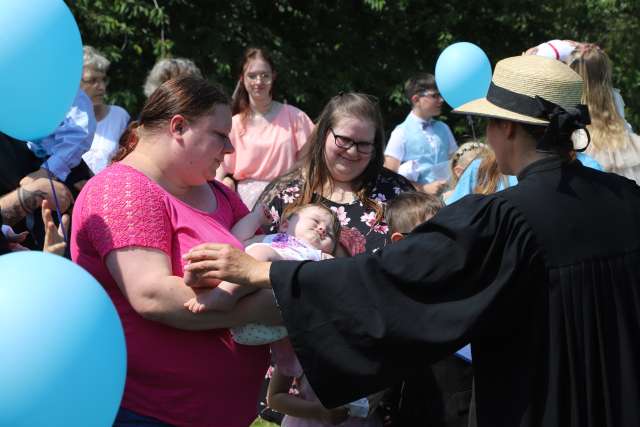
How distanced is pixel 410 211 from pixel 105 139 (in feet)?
11.1

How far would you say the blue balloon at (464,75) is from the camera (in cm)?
657

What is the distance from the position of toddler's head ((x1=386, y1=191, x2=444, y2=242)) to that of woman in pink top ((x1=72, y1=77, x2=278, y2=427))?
43.9 inches

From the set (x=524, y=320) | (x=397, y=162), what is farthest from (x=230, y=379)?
(x=397, y=162)

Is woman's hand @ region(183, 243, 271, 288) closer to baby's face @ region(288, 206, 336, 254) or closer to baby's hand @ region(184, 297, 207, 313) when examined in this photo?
baby's hand @ region(184, 297, 207, 313)

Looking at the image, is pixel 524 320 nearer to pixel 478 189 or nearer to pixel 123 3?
pixel 478 189

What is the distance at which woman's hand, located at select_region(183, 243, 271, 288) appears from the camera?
2.89 meters

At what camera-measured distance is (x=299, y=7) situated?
43.7 feet

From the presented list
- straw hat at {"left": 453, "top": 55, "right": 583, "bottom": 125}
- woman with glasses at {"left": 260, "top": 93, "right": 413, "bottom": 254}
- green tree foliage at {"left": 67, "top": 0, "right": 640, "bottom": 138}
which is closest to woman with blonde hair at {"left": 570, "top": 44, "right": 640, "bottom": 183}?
woman with glasses at {"left": 260, "top": 93, "right": 413, "bottom": 254}

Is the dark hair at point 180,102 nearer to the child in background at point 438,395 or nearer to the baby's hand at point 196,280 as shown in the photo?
the baby's hand at point 196,280

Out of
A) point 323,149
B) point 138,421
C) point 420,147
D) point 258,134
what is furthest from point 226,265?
point 420,147

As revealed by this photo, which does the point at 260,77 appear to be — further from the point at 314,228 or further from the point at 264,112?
the point at 314,228

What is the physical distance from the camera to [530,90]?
2914 millimetres

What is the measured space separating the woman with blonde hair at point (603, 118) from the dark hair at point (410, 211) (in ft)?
3.81

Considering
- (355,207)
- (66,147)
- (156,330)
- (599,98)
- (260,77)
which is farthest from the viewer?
(260,77)
